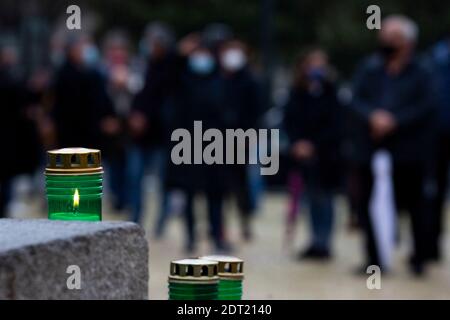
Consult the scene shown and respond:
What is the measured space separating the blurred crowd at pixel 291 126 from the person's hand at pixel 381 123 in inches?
0.4

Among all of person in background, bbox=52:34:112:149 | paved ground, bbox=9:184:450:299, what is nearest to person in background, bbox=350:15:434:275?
paved ground, bbox=9:184:450:299

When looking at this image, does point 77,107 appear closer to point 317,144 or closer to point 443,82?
point 317,144

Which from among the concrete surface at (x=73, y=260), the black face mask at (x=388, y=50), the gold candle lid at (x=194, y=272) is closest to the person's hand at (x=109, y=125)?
the black face mask at (x=388, y=50)

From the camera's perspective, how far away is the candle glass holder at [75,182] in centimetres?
426

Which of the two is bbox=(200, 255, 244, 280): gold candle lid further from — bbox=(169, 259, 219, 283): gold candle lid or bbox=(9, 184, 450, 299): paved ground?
bbox=(9, 184, 450, 299): paved ground

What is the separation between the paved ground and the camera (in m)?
10.4

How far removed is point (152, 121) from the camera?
48.1 feet

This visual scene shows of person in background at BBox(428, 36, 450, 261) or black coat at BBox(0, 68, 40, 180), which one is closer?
person in background at BBox(428, 36, 450, 261)

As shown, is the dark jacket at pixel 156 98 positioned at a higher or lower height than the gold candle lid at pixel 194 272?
higher

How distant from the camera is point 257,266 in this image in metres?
12.4

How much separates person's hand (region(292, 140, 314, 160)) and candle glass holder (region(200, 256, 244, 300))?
30.0ft

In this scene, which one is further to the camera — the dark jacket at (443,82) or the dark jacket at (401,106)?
the dark jacket at (443,82)

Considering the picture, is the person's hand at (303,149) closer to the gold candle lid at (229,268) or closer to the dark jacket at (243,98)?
the dark jacket at (243,98)
